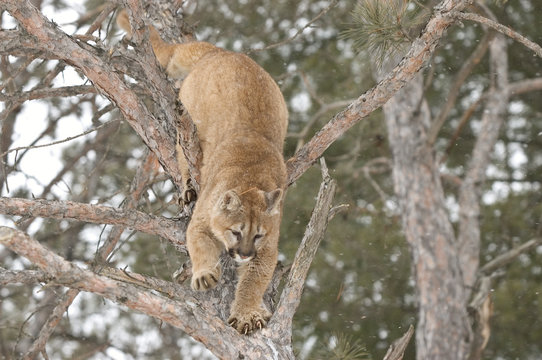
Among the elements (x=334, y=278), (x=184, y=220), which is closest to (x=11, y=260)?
(x=334, y=278)

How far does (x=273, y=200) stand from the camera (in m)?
4.90

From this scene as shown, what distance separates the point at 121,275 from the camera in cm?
380

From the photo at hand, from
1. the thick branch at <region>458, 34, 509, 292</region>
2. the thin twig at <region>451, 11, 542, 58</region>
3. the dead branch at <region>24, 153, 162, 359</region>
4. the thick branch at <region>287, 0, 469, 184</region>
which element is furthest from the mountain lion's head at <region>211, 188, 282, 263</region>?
the thick branch at <region>458, 34, 509, 292</region>

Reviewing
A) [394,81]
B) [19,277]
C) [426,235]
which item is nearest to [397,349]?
[394,81]

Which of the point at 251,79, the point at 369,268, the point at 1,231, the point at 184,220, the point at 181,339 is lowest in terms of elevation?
the point at 181,339

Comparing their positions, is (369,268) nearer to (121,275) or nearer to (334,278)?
(334,278)

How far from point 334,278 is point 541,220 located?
3359mm

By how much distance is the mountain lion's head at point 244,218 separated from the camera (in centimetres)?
480

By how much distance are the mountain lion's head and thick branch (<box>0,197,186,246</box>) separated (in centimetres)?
42

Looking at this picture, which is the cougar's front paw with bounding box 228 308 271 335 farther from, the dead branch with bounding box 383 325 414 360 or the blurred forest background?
the blurred forest background

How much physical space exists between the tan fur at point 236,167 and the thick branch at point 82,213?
406mm

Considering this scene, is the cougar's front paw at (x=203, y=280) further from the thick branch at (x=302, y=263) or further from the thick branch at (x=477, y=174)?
the thick branch at (x=477, y=174)

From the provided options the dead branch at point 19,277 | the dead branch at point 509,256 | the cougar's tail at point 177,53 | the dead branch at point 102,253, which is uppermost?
the dead branch at point 19,277

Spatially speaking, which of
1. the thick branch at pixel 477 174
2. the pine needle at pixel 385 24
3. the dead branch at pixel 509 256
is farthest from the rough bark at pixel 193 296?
the thick branch at pixel 477 174
